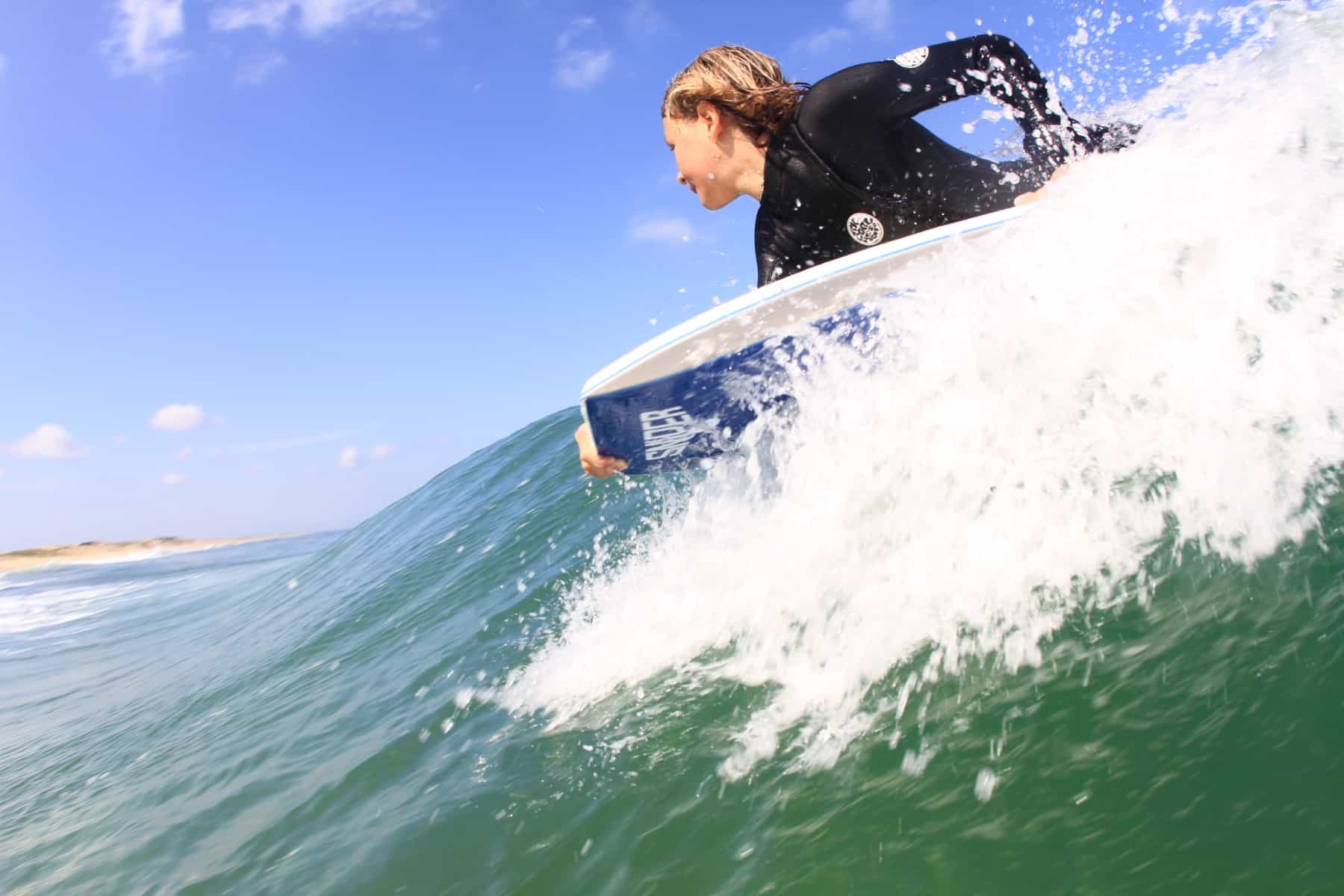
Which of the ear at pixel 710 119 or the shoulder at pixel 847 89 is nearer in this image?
the shoulder at pixel 847 89

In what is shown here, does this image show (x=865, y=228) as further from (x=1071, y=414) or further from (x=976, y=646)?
(x=976, y=646)

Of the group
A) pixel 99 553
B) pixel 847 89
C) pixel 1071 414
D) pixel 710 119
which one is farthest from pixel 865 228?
pixel 99 553

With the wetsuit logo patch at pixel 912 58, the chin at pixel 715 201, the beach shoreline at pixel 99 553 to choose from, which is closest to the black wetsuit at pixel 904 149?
the wetsuit logo patch at pixel 912 58

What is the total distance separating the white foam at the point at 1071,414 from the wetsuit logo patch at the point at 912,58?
696 millimetres

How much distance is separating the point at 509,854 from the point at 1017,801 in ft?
4.71

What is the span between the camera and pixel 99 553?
29.0 m

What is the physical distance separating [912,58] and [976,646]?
2135mm

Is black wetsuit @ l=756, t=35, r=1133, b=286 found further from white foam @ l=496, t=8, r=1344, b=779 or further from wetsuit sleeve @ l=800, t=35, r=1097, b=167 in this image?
white foam @ l=496, t=8, r=1344, b=779

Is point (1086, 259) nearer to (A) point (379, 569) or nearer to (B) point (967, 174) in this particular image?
(B) point (967, 174)

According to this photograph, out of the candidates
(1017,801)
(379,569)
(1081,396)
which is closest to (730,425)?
(1081,396)

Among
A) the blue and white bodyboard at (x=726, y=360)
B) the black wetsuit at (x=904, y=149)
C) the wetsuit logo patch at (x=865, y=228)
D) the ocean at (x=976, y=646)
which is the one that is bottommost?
the ocean at (x=976, y=646)

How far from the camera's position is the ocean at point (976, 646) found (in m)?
1.79

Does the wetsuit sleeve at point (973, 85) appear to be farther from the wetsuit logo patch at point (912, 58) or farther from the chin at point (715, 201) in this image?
the chin at point (715, 201)

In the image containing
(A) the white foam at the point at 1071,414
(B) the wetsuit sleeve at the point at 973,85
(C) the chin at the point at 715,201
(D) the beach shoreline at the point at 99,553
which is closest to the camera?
(A) the white foam at the point at 1071,414
